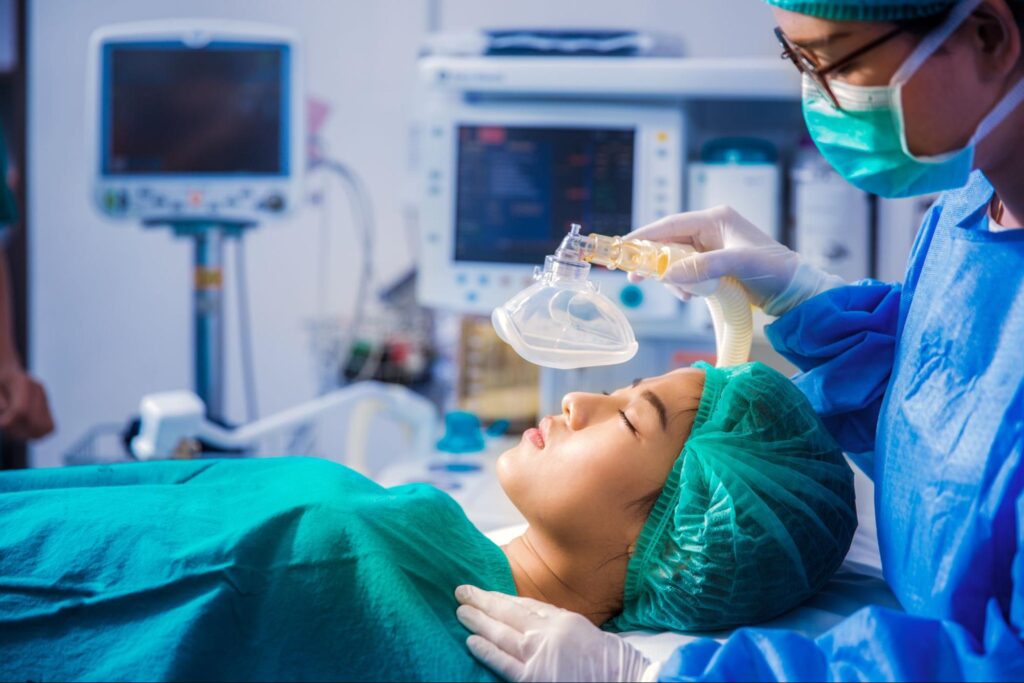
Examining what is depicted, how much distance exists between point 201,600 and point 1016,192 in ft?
3.29

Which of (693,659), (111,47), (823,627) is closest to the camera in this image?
(693,659)

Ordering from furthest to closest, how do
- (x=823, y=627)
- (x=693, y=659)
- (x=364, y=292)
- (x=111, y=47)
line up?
(x=364, y=292) → (x=111, y=47) → (x=823, y=627) → (x=693, y=659)

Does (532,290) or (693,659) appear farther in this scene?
(532,290)

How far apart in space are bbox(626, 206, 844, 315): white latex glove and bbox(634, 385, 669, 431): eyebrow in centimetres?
16

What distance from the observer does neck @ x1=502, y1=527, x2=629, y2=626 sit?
1.34m

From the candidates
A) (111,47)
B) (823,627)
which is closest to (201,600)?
(823,627)

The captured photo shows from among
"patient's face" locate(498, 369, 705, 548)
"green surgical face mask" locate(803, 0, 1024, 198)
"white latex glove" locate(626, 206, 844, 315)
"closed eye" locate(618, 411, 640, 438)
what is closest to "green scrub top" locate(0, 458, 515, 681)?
"patient's face" locate(498, 369, 705, 548)

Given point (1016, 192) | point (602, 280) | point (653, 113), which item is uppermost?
point (653, 113)

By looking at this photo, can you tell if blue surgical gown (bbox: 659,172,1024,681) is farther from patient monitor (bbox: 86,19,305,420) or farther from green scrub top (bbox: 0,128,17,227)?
green scrub top (bbox: 0,128,17,227)

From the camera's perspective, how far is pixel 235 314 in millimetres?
3756

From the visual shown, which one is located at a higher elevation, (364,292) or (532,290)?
(532,290)

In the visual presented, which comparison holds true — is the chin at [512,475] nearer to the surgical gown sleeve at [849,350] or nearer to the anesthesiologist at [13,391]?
the surgical gown sleeve at [849,350]

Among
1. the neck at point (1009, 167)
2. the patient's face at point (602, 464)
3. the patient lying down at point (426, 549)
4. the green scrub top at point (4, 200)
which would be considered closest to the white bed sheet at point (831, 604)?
the patient lying down at point (426, 549)

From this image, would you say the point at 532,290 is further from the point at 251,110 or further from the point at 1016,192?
the point at 251,110
